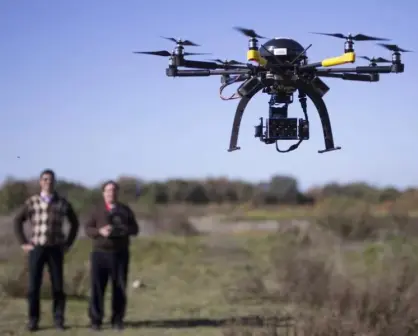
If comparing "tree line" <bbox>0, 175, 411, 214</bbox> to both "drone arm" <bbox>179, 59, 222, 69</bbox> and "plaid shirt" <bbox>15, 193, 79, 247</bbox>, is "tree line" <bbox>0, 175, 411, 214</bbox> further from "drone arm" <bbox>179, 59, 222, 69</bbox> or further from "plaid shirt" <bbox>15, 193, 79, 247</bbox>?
"drone arm" <bbox>179, 59, 222, 69</bbox>

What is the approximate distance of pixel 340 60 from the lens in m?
4.28

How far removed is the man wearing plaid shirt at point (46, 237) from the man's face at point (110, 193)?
45 centimetres

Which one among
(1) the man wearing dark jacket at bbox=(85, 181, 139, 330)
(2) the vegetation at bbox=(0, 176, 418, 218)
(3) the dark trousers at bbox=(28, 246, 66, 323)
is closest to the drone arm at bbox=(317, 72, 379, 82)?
(2) the vegetation at bbox=(0, 176, 418, 218)

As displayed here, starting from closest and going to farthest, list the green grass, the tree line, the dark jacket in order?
the dark jacket, the green grass, the tree line

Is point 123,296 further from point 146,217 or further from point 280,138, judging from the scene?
point 146,217

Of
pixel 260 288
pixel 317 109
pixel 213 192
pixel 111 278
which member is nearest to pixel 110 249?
pixel 111 278

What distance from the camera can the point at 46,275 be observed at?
43.5ft

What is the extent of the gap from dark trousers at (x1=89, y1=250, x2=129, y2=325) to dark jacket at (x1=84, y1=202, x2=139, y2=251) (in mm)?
109

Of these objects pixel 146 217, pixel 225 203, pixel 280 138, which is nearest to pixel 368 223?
pixel 146 217

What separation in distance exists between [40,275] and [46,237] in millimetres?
520

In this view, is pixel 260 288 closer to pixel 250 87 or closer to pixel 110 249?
pixel 110 249

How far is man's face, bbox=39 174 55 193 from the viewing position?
967 centimetres

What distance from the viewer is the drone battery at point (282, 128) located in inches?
180

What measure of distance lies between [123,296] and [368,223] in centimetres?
1365
